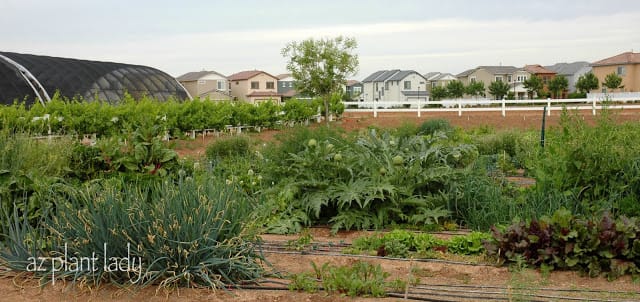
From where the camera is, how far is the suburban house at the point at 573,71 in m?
68.1

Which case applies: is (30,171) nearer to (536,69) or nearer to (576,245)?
(576,245)

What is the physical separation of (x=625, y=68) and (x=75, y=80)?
1913 inches

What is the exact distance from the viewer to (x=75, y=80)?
2491cm

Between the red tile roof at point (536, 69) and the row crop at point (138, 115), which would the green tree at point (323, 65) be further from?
the red tile roof at point (536, 69)

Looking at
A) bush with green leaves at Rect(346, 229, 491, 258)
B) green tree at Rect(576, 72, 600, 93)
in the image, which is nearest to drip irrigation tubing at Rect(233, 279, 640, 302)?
bush with green leaves at Rect(346, 229, 491, 258)

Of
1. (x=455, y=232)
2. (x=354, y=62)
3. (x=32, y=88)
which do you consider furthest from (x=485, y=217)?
(x=354, y=62)

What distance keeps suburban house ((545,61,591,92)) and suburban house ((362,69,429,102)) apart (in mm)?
15006

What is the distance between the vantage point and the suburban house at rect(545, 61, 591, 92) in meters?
68.1

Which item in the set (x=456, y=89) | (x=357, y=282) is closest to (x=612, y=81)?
(x=456, y=89)

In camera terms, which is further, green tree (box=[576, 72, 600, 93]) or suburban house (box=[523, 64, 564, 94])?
suburban house (box=[523, 64, 564, 94])

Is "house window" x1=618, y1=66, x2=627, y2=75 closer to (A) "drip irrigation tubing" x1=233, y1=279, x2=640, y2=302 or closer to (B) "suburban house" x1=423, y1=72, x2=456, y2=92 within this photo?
(B) "suburban house" x1=423, y1=72, x2=456, y2=92

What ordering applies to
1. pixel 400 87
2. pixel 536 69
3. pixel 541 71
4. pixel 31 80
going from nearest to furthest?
pixel 31 80 < pixel 400 87 < pixel 541 71 < pixel 536 69

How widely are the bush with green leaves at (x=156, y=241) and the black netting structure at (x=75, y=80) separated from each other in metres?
17.6

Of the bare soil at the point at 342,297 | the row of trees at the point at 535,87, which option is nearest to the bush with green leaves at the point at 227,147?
the bare soil at the point at 342,297
